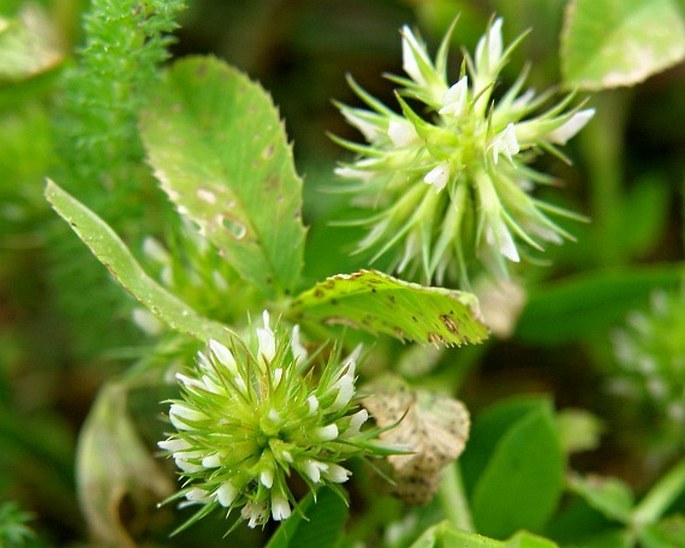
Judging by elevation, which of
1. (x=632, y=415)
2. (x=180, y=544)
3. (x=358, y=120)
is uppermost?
(x=358, y=120)

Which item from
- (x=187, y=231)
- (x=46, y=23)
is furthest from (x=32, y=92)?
(x=187, y=231)

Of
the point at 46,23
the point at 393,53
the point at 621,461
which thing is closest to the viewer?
the point at 46,23

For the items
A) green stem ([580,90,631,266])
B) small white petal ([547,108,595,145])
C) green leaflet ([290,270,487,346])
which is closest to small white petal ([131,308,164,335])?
green leaflet ([290,270,487,346])

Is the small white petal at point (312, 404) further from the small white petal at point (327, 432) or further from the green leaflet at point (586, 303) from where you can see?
the green leaflet at point (586, 303)

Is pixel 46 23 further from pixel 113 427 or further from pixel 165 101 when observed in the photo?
pixel 113 427

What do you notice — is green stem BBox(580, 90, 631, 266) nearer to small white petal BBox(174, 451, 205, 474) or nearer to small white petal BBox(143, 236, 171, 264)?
small white petal BBox(143, 236, 171, 264)

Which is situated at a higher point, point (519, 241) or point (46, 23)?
point (519, 241)

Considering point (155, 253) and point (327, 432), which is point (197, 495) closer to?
point (327, 432)

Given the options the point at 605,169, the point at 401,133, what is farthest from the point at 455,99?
the point at 605,169
